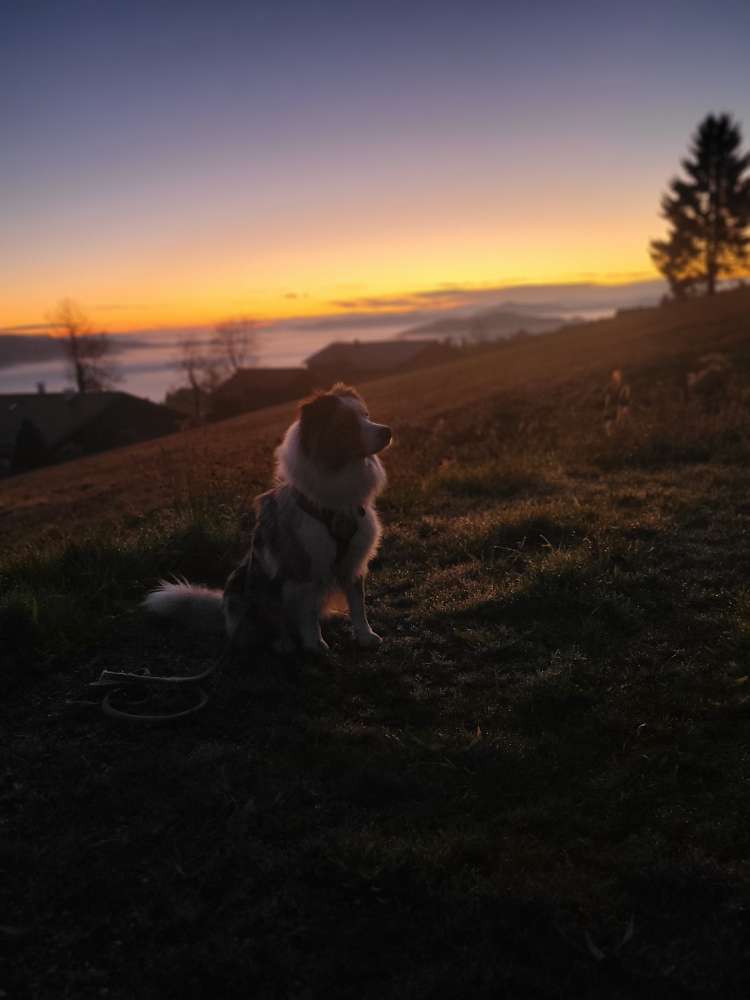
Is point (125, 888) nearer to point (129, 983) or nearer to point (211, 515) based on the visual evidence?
point (129, 983)

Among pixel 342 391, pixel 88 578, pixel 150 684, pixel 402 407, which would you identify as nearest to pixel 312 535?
pixel 342 391

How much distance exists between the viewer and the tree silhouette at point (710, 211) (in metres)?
56.5

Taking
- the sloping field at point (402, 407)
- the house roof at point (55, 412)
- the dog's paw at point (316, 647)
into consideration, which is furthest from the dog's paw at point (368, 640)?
the house roof at point (55, 412)

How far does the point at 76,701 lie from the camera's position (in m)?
4.89

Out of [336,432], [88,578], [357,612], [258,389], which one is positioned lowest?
[258,389]

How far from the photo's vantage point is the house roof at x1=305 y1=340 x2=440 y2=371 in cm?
8369

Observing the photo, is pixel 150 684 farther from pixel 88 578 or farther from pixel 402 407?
pixel 402 407

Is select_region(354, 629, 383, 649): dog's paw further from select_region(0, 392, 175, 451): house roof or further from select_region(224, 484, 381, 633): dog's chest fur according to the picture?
select_region(0, 392, 175, 451): house roof

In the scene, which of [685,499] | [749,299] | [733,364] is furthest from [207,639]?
[749,299]

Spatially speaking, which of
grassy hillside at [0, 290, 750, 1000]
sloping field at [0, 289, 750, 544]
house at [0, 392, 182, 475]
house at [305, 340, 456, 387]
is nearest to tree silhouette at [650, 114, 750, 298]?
sloping field at [0, 289, 750, 544]

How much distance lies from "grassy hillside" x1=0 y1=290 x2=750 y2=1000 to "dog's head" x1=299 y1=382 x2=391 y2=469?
1.53m

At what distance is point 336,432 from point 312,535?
81cm

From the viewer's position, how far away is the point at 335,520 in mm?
5602

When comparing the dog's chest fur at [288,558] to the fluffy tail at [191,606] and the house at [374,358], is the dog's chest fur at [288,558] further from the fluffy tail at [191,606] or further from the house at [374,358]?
the house at [374,358]
